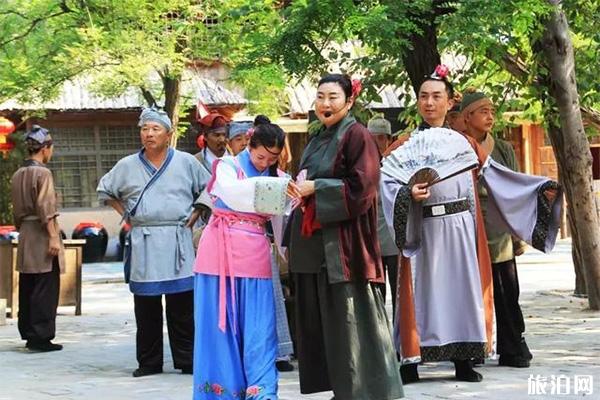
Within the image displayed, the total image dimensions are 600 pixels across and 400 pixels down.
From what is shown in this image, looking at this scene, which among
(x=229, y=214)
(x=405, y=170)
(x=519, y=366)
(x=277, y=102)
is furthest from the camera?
(x=277, y=102)

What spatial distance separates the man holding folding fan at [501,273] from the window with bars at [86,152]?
19847 millimetres

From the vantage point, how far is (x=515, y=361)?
8219 mm

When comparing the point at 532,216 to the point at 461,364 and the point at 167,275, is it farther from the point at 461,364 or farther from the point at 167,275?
the point at 167,275

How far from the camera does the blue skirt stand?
6.85 metres

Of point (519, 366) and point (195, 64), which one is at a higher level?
point (195, 64)

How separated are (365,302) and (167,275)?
2391 mm

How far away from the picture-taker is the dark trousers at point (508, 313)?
8234 mm

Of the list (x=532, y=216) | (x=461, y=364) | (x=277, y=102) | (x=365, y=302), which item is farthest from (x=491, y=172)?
(x=277, y=102)

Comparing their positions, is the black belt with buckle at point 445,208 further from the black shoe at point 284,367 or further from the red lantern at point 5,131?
the red lantern at point 5,131

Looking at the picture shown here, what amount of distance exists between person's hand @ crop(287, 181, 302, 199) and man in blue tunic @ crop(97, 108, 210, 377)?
84.0 inches

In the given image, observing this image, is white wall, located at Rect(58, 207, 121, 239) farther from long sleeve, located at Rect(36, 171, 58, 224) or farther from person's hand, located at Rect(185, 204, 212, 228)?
person's hand, located at Rect(185, 204, 212, 228)

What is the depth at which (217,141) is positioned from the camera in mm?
9289

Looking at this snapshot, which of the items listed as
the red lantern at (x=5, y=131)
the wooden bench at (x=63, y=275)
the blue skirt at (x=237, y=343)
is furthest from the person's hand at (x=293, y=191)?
the red lantern at (x=5, y=131)

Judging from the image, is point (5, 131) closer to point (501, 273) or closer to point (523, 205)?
point (501, 273)
